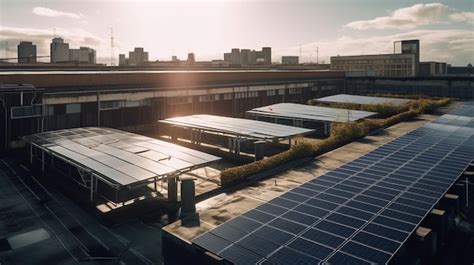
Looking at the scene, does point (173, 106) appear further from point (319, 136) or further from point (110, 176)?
point (110, 176)

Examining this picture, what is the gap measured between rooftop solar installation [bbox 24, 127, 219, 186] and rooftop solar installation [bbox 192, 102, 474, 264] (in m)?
7.13

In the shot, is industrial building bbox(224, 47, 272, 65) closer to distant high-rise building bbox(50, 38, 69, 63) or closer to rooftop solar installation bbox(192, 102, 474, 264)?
distant high-rise building bbox(50, 38, 69, 63)

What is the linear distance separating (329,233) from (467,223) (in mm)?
10629

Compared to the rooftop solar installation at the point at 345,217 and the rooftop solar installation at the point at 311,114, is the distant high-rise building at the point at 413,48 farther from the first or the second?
the rooftop solar installation at the point at 345,217

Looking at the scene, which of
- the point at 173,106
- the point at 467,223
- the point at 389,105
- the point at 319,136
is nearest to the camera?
the point at 467,223

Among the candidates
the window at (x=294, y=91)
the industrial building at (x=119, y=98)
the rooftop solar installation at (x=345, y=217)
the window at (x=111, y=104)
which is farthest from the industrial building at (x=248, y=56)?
the rooftop solar installation at (x=345, y=217)

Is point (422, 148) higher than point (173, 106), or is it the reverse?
point (173, 106)

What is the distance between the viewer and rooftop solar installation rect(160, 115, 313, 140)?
101 feet

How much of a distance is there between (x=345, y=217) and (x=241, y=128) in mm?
19338

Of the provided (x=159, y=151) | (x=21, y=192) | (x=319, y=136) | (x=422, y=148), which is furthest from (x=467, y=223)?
(x=21, y=192)

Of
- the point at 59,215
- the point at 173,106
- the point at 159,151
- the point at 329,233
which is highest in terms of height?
the point at 173,106

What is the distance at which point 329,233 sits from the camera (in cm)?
1340

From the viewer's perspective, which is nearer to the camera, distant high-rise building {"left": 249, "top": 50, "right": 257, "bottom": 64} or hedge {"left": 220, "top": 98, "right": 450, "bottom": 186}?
hedge {"left": 220, "top": 98, "right": 450, "bottom": 186}

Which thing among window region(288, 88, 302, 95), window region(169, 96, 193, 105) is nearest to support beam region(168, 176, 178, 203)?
window region(169, 96, 193, 105)
